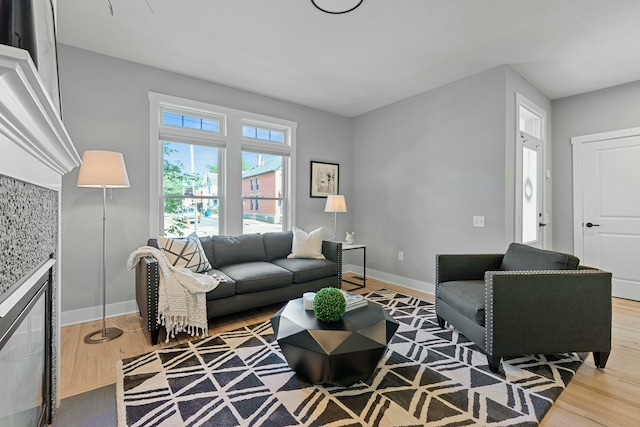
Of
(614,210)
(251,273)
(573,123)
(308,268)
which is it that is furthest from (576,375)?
(573,123)

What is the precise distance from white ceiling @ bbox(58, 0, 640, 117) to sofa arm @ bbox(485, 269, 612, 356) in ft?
6.60

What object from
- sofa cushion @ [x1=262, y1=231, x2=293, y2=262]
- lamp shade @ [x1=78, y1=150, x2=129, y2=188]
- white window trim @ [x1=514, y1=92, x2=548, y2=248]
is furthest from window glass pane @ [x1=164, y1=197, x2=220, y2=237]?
white window trim @ [x1=514, y1=92, x2=548, y2=248]

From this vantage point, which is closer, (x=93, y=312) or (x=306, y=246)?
(x=93, y=312)

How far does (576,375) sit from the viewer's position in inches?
81.2

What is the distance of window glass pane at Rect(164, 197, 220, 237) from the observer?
11.6ft

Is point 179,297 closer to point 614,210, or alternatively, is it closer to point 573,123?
point 614,210

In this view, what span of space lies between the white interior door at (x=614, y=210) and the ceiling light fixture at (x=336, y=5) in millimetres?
3769

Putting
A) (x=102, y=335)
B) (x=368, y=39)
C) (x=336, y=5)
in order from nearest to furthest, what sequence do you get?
1. (x=336, y=5)
2. (x=102, y=335)
3. (x=368, y=39)

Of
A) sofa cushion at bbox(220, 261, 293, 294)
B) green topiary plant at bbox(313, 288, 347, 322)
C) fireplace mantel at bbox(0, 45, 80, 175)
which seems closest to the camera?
fireplace mantel at bbox(0, 45, 80, 175)

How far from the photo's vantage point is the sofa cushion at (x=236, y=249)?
337 cm

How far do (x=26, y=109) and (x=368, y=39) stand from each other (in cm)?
270

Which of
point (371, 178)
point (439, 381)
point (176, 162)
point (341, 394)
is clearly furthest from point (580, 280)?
point (176, 162)

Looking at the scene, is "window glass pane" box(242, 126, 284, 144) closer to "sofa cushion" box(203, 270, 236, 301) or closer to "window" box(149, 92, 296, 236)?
"window" box(149, 92, 296, 236)

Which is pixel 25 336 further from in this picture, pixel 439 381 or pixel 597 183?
pixel 597 183
